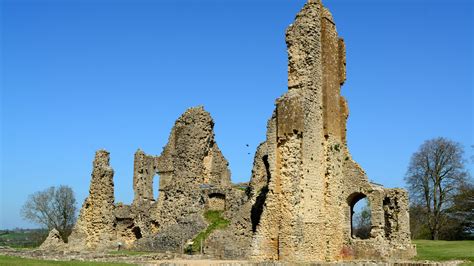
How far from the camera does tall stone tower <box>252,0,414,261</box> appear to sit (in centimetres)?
2073

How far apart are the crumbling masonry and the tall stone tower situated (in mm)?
38

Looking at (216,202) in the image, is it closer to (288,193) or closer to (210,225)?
(210,225)

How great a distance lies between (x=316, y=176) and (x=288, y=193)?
6.16 feet

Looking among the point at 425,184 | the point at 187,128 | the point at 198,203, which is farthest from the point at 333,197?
the point at 425,184

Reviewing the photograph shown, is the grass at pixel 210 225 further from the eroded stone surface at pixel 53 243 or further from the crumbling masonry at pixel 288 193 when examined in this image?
the eroded stone surface at pixel 53 243

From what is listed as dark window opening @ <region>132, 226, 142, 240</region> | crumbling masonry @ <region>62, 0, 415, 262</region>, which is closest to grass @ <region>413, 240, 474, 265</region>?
crumbling masonry @ <region>62, 0, 415, 262</region>

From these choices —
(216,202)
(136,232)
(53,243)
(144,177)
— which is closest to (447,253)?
(216,202)

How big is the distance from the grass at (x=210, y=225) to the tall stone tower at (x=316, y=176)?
5.97m

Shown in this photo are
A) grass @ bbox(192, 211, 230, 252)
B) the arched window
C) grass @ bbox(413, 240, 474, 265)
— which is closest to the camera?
grass @ bbox(413, 240, 474, 265)

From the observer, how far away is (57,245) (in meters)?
30.1

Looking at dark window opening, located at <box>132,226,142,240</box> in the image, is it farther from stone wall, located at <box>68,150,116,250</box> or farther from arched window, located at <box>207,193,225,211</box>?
arched window, located at <box>207,193,225,211</box>

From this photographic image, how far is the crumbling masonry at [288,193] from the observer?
20953mm

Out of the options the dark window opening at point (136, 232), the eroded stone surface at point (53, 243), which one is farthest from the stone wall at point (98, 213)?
the dark window opening at point (136, 232)

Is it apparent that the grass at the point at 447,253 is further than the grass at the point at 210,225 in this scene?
No
